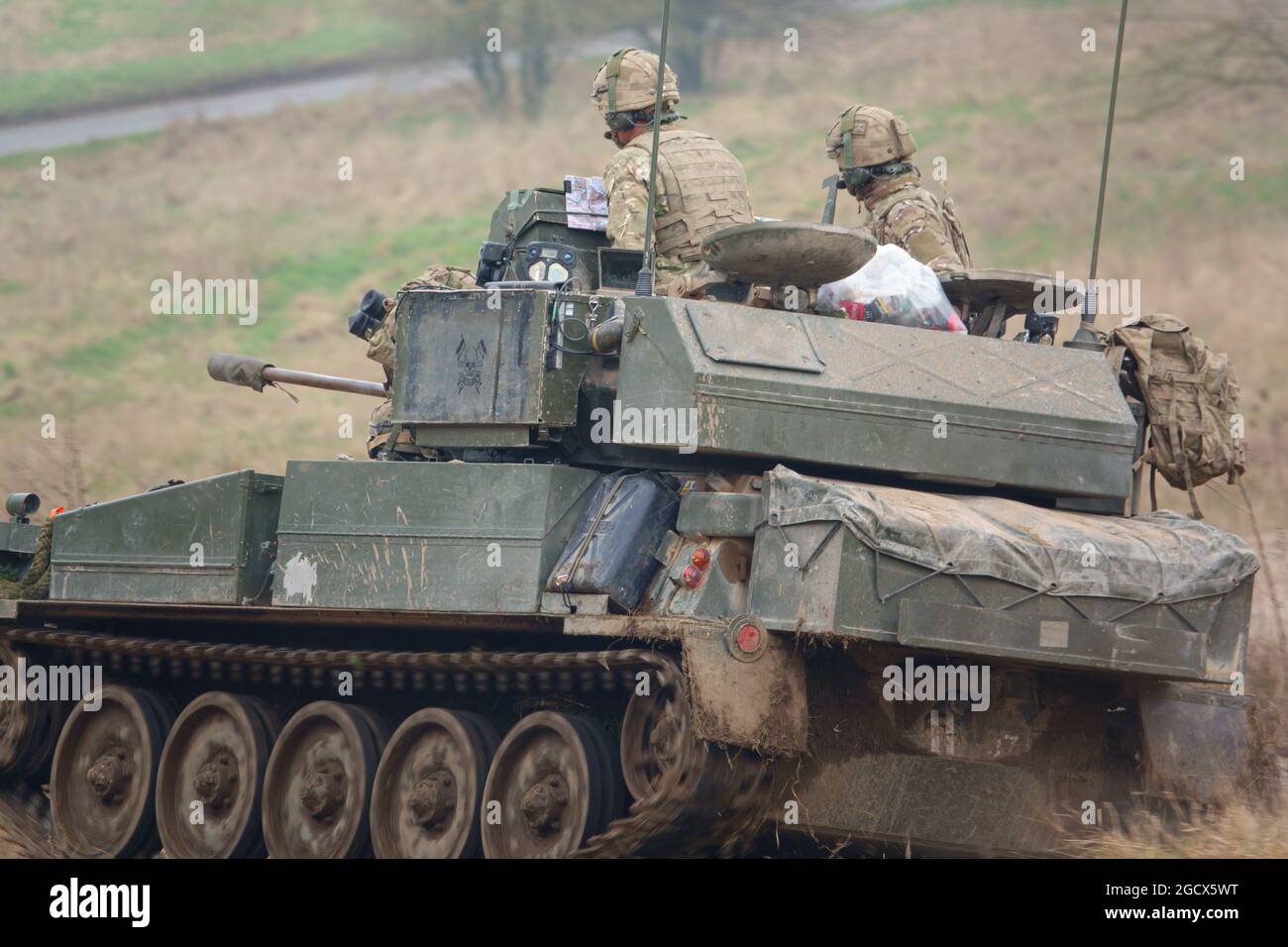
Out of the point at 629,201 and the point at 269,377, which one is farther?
the point at 269,377

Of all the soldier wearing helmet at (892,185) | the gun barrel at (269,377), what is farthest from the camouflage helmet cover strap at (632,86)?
the gun barrel at (269,377)

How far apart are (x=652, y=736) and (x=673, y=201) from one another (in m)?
3.12

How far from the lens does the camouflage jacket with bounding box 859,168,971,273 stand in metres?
11.3

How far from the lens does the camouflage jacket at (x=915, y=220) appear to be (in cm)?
1130

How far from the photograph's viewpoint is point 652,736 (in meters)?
8.81

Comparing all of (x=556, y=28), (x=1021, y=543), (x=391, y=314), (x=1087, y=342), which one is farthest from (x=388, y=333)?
(x=556, y=28)

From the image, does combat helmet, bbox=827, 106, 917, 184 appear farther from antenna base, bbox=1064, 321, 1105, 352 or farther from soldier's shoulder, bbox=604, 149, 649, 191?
antenna base, bbox=1064, 321, 1105, 352

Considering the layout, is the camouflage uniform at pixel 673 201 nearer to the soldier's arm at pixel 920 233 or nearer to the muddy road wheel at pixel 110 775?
the soldier's arm at pixel 920 233

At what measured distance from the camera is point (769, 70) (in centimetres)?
2720

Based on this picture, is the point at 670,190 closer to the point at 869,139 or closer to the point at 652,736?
the point at 869,139

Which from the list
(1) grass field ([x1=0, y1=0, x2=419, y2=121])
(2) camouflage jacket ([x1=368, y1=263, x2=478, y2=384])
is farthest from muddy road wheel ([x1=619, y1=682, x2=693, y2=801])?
(1) grass field ([x1=0, y1=0, x2=419, y2=121])

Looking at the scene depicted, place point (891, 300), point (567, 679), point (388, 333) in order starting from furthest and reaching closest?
point (388, 333) → point (891, 300) → point (567, 679)

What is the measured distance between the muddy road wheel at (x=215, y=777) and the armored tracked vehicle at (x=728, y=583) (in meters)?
0.21
